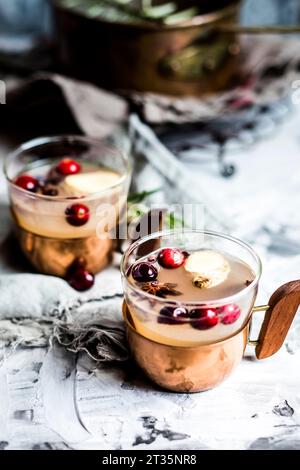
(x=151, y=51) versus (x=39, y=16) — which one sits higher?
(x=151, y=51)

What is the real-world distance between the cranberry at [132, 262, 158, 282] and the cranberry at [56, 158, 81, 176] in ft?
0.90

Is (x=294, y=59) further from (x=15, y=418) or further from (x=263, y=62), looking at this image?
(x=15, y=418)

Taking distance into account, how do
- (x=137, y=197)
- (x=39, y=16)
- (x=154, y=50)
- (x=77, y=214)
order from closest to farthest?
(x=77, y=214)
(x=137, y=197)
(x=154, y=50)
(x=39, y=16)

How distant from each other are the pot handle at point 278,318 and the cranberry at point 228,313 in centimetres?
7

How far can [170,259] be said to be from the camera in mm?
954

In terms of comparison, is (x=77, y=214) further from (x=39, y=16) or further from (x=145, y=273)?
(x=39, y=16)

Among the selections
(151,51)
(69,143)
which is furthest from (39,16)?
(69,143)

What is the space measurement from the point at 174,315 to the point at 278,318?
0.14 m

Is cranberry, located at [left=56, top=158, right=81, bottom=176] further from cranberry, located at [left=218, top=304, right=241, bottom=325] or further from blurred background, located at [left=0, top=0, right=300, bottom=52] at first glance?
blurred background, located at [left=0, top=0, right=300, bottom=52]

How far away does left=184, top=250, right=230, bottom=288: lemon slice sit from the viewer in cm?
92

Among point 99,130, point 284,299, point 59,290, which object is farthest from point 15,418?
point 99,130

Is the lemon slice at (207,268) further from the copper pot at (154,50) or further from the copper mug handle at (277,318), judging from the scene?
the copper pot at (154,50)

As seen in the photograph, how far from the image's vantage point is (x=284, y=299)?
0.91 meters

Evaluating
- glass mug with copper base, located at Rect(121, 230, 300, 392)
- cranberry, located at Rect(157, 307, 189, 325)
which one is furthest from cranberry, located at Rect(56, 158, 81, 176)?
cranberry, located at Rect(157, 307, 189, 325)
